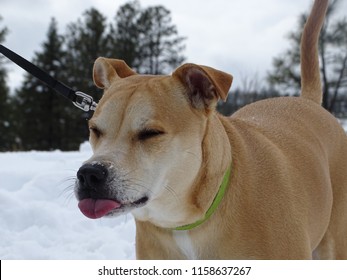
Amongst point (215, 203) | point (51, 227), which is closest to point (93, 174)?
point (215, 203)

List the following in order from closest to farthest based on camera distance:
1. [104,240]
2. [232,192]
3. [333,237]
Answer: [232,192] → [333,237] → [104,240]

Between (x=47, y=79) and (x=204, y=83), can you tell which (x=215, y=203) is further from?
(x=47, y=79)

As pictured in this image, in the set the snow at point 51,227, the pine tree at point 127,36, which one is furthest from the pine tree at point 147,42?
the snow at point 51,227

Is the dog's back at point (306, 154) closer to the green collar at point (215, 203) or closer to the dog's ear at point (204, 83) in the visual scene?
the green collar at point (215, 203)

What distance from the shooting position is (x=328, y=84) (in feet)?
97.5

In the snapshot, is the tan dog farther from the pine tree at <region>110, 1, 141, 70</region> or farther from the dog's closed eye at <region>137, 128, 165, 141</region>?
the pine tree at <region>110, 1, 141, 70</region>

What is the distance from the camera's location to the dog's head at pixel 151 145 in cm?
253

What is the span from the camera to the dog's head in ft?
8.29

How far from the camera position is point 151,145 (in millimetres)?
2701

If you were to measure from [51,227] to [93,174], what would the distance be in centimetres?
272
